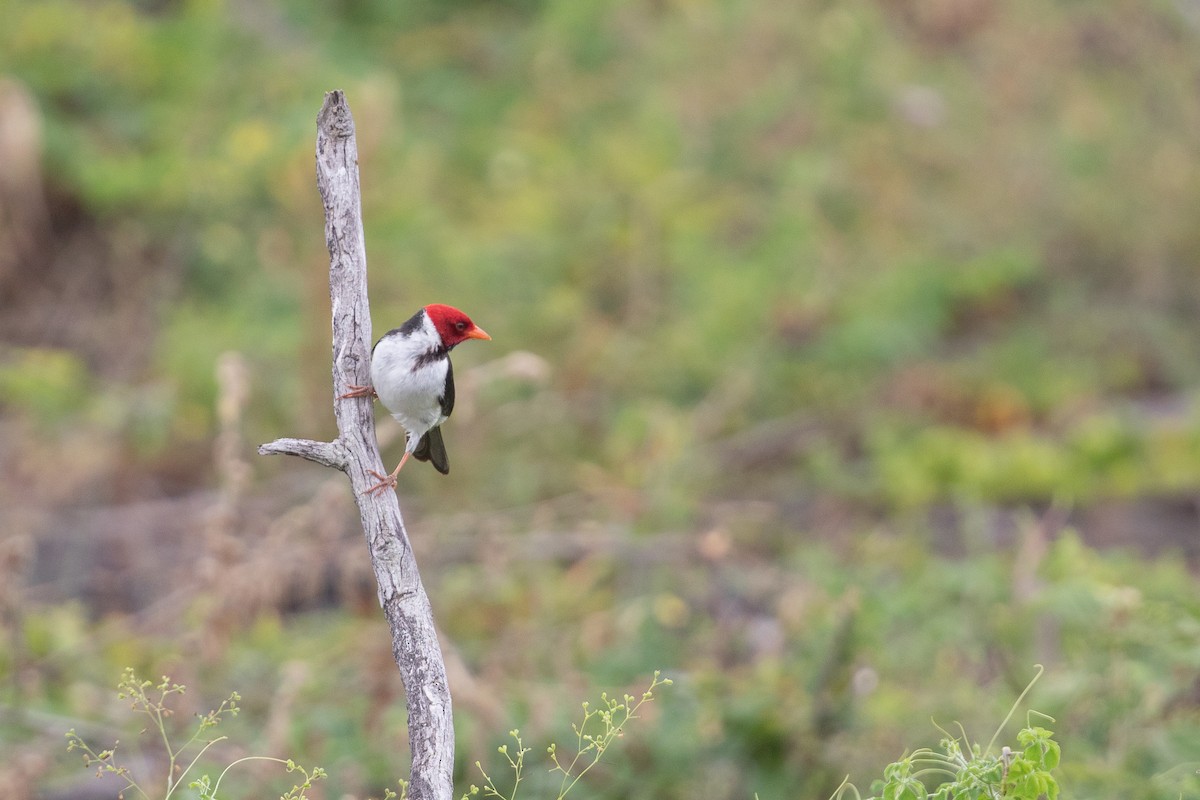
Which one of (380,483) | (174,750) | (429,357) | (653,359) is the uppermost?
(429,357)

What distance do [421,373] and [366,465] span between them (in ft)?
1.75

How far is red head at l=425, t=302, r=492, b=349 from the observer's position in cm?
333

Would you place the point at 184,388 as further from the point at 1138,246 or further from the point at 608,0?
the point at 1138,246

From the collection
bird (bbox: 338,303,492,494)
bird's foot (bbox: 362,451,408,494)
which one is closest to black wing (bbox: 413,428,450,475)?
bird (bbox: 338,303,492,494)

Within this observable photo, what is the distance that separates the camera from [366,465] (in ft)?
8.80

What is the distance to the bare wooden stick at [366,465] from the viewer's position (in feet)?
8.34

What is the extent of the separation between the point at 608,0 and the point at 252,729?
22.6ft

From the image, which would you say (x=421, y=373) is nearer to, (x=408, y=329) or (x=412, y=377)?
(x=412, y=377)

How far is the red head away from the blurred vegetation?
54.9 inches

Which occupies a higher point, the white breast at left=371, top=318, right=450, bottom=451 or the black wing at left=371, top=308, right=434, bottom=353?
the black wing at left=371, top=308, right=434, bottom=353

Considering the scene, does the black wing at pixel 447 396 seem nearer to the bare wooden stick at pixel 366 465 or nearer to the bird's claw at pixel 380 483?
the bare wooden stick at pixel 366 465

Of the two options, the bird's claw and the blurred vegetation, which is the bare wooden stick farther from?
the blurred vegetation

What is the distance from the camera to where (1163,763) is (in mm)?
3562

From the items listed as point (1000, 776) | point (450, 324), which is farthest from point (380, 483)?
point (1000, 776)
